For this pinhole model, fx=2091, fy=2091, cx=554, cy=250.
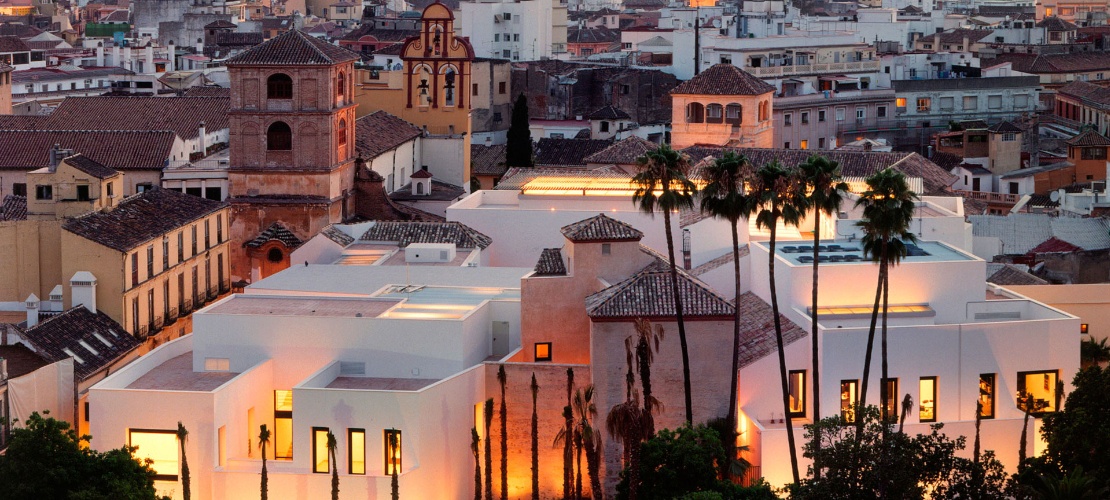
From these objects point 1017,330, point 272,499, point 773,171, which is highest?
point 773,171

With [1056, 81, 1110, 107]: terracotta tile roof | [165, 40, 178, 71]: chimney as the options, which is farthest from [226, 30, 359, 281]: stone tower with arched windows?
[165, 40, 178, 71]: chimney

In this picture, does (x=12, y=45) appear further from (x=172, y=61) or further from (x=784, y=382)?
(x=784, y=382)

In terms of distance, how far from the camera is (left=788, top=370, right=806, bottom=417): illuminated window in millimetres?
49750

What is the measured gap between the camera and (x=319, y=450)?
156 ft

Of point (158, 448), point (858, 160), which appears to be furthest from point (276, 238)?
point (158, 448)

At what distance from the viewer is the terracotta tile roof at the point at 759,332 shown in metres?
49.6

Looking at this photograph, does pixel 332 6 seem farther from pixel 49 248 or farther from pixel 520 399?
pixel 520 399

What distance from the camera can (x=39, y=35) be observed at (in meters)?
153

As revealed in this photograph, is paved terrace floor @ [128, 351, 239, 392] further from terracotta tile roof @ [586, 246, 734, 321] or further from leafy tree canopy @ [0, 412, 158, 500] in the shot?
terracotta tile roof @ [586, 246, 734, 321]

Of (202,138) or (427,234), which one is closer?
(427,234)

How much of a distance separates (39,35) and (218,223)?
9003 centimetres

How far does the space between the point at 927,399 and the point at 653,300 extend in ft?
23.2

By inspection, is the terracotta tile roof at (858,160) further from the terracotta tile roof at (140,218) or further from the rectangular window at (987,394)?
the rectangular window at (987,394)

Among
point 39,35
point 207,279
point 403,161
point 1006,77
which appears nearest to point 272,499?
point 207,279
